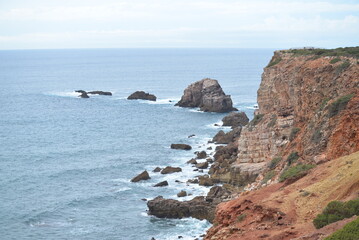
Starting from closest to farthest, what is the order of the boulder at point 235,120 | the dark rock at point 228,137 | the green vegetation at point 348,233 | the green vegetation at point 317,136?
the green vegetation at point 348,233
the green vegetation at point 317,136
the dark rock at point 228,137
the boulder at point 235,120

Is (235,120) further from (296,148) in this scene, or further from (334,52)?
(296,148)

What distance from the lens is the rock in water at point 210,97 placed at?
111875mm

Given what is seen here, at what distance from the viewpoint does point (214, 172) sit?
206 feet

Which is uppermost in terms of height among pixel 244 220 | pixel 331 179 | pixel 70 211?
pixel 331 179

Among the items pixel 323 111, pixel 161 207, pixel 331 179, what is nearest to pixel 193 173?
pixel 161 207

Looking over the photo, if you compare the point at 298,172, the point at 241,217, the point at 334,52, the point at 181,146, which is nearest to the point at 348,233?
the point at 241,217

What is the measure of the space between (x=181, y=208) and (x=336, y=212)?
30014mm

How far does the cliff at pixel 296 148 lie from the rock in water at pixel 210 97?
51986 mm

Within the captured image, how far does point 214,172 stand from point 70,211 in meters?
19.0

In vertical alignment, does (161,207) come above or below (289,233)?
below

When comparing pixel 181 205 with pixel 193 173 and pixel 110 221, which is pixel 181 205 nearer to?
pixel 110 221

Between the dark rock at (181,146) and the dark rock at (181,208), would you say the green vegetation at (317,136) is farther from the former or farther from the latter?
the dark rock at (181,146)

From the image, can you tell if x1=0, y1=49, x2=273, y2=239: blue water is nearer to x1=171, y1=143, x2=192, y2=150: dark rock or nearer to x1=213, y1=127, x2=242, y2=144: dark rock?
x1=171, y1=143, x2=192, y2=150: dark rock

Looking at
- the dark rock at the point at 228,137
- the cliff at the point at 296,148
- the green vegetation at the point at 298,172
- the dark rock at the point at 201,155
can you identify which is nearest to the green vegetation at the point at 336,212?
the cliff at the point at 296,148
